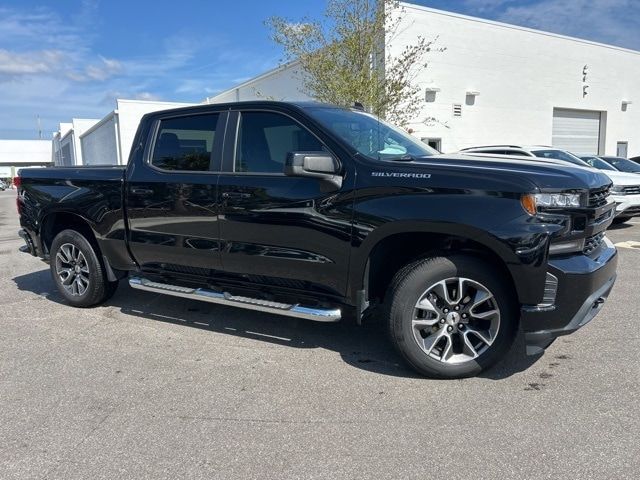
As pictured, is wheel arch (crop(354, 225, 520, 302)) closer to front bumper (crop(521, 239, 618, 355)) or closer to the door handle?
front bumper (crop(521, 239, 618, 355))

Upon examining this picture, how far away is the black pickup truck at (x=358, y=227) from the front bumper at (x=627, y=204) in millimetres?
7309

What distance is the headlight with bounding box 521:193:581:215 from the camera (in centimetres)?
323

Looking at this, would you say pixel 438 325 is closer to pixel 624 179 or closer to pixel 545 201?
pixel 545 201

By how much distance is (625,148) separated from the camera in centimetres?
2889

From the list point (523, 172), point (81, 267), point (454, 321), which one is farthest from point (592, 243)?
point (81, 267)

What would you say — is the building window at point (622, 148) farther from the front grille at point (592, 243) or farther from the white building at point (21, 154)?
the white building at point (21, 154)

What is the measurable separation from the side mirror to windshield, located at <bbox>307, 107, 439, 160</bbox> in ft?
0.92

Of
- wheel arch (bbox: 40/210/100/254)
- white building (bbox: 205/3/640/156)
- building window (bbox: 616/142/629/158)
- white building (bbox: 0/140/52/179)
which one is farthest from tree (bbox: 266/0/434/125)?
white building (bbox: 0/140/52/179)

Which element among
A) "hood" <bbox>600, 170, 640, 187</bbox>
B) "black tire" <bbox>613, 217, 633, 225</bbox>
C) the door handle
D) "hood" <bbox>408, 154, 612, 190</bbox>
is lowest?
"black tire" <bbox>613, 217, 633, 225</bbox>

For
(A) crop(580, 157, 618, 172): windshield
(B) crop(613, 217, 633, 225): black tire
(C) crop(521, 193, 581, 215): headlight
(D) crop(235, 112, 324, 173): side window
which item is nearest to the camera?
(C) crop(521, 193, 581, 215): headlight

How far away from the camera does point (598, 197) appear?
349cm

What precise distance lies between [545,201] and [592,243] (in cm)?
62

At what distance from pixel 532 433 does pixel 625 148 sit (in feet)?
101

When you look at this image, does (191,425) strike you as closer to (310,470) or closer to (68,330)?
(310,470)
